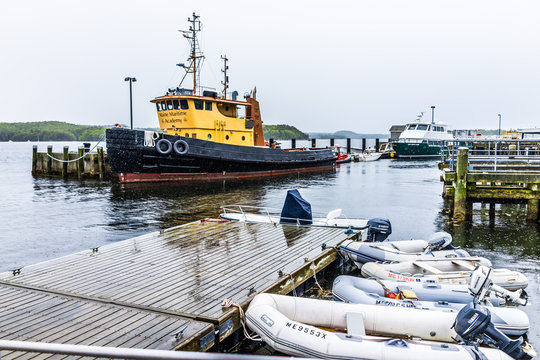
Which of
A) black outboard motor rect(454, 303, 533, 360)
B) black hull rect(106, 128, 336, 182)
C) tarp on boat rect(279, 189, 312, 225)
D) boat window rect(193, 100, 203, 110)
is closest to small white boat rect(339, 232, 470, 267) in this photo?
tarp on boat rect(279, 189, 312, 225)

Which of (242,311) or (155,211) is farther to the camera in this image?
(155,211)

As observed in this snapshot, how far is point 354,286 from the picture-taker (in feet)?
19.7

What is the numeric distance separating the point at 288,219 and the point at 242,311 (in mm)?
4810

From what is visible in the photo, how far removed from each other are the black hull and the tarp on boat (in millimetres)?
13074

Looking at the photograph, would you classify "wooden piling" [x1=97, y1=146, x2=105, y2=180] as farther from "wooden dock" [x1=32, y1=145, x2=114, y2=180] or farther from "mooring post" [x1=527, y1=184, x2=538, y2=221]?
"mooring post" [x1=527, y1=184, x2=538, y2=221]

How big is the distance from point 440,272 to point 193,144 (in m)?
16.7

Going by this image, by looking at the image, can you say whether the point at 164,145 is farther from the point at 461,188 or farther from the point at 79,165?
the point at 461,188

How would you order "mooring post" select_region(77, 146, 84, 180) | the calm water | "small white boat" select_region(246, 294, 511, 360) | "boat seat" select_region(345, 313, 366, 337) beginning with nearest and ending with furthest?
"small white boat" select_region(246, 294, 511, 360), "boat seat" select_region(345, 313, 366, 337), the calm water, "mooring post" select_region(77, 146, 84, 180)

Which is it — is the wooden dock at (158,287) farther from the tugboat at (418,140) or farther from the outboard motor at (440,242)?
the tugboat at (418,140)

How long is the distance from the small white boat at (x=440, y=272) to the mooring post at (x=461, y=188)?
5187mm

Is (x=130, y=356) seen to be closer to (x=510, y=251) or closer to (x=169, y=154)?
(x=510, y=251)

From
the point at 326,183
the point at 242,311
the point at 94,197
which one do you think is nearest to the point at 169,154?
the point at 94,197

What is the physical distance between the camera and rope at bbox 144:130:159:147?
2054cm

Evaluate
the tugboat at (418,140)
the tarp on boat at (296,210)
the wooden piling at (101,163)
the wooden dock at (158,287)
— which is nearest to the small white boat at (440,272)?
the wooden dock at (158,287)
